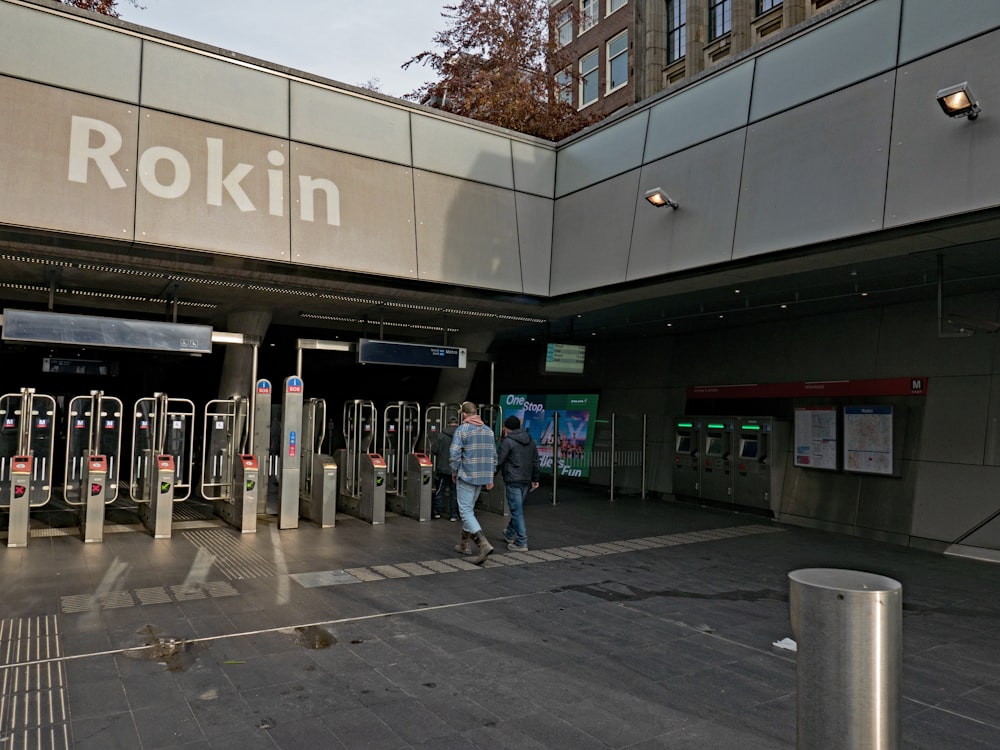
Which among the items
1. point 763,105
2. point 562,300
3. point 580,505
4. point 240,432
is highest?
point 763,105

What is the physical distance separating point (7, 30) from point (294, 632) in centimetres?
742

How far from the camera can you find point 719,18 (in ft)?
67.4

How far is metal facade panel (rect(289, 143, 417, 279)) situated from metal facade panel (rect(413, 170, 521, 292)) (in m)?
0.21

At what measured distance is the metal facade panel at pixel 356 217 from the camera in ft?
31.7

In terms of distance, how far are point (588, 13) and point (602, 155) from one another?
61.0ft

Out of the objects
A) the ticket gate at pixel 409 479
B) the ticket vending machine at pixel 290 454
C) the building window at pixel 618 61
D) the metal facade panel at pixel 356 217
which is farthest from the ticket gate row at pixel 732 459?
the building window at pixel 618 61

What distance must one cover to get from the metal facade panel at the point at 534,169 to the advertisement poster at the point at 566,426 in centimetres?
576

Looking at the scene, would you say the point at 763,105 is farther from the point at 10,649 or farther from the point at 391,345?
the point at 10,649

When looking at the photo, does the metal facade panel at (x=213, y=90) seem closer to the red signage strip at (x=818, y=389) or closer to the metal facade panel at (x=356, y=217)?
the metal facade panel at (x=356, y=217)

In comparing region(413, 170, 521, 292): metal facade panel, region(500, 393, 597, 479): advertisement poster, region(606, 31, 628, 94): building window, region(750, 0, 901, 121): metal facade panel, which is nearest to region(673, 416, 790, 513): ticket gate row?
region(500, 393, 597, 479): advertisement poster

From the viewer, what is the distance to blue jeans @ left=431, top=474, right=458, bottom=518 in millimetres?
10945

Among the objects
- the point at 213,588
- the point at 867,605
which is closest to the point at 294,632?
the point at 213,588

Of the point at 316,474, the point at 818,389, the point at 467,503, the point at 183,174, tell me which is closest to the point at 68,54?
the point at 183,174

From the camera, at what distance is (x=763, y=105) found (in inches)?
331
